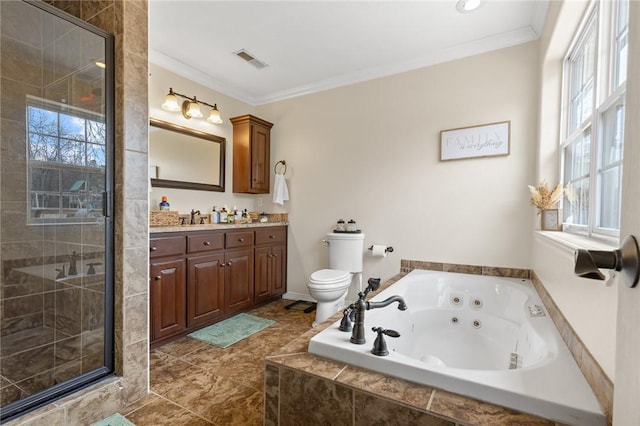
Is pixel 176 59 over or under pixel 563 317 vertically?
over

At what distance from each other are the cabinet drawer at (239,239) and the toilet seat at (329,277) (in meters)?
0.84

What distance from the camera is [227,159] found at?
3559 mm

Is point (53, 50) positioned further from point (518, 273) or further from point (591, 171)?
point (518, 273)

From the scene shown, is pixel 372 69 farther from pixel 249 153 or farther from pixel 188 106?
pixel 188 106

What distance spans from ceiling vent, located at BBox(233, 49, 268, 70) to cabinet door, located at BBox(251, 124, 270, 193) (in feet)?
2.25

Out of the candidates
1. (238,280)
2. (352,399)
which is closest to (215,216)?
(238,280)

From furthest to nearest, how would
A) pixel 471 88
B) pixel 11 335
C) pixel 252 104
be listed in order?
pixel 252 104 < pixel 471 88 < pixel 11 335

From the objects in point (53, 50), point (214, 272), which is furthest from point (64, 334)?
Answer: point (53, 50)

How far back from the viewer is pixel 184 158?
10.1 ft

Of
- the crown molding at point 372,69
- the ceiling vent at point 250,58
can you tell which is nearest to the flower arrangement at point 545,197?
the crown molding at point 372,69

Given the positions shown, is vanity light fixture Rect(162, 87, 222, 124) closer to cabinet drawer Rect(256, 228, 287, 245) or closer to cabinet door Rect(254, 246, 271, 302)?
cabinet drawer Rect(256, 228, 287, 245)

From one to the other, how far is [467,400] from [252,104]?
150 inches

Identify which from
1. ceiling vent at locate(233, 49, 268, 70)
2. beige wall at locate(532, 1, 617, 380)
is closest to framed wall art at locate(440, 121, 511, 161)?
beige wall at locate(532, 1, 617, 380)

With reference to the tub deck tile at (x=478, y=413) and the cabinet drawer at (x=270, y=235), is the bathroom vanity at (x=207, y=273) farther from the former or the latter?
the tub deck tile at (x=478, y=413)
